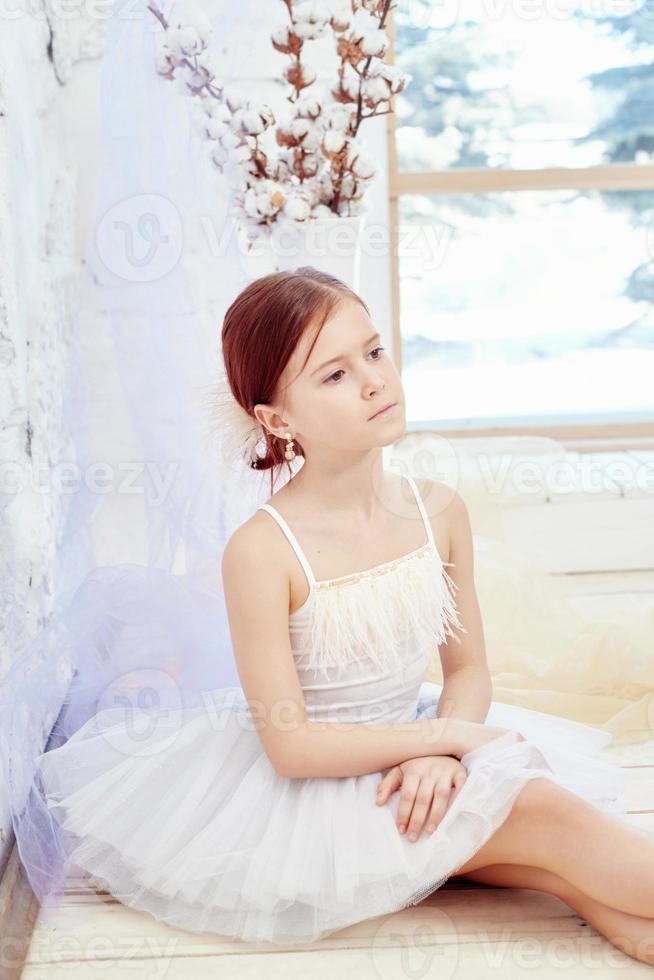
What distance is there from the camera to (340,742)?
1.27m

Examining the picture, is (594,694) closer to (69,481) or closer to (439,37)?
(69,481)

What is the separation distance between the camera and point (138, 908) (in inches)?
49.3

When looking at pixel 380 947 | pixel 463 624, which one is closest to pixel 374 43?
pixel 463 624

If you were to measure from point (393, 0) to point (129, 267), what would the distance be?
68 cm

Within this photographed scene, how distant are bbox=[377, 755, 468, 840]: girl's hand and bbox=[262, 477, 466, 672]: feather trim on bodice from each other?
16cm

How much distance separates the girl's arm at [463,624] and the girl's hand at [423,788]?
0.17 m

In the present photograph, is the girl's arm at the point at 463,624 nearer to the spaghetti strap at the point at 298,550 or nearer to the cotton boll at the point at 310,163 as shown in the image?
A: the spaghetti strap at the point at 298,550

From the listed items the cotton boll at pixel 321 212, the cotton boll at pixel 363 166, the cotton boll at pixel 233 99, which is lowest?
the cotton boll at pixel 321 212

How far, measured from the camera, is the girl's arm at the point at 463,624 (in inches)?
56.5

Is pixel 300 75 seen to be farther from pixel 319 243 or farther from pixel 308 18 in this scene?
pixel 319 243

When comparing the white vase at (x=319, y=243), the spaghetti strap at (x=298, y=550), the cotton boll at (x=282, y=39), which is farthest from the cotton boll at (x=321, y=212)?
the spaghetti strap at (x=298, y=550)

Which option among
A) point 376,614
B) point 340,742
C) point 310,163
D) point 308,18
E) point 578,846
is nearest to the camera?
point 578,846

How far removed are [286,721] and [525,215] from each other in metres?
2.06

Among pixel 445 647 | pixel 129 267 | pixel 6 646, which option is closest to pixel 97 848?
pixel 6 646
